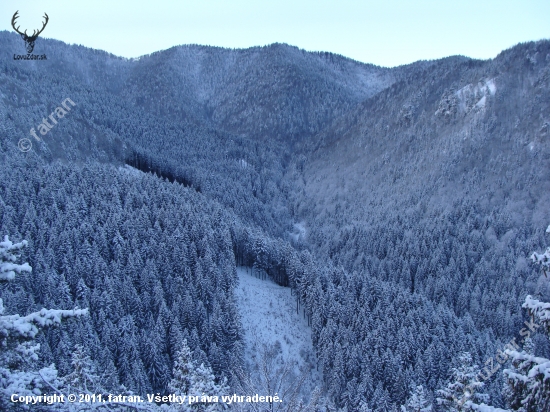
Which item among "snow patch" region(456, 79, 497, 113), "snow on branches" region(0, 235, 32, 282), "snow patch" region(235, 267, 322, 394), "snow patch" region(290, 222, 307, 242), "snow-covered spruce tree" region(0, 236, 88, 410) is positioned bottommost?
"snow patch" region(235, 267, 322, 394)

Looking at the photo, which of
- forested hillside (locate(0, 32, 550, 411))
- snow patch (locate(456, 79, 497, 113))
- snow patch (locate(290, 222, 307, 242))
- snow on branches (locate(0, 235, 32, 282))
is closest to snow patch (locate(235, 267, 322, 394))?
forested hillside (locate(0, 32, 550, 411))

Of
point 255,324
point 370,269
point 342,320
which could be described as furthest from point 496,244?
point 255,324

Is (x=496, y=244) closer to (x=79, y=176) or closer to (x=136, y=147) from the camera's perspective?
(x=79, y=176)

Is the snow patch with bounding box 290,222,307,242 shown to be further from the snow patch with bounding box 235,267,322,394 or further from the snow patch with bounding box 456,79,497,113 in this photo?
the snow patch with bounding box 456,79,497,113

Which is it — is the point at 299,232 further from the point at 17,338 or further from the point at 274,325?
the point at 17,338

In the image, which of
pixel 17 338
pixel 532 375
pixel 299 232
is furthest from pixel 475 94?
pixel 17 338

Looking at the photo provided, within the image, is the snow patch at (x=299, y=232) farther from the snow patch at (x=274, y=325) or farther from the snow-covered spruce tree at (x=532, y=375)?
the snow-covered spruce tree at (x=532, y=375)
